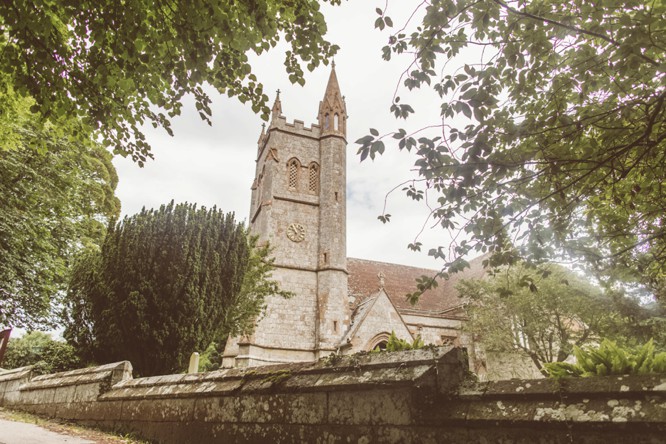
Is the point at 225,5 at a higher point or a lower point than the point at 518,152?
higher

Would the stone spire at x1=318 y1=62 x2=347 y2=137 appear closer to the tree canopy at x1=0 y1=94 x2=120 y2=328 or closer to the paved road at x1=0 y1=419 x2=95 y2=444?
the tree canopy at x1=0 y1=94 x2=120 y2=328

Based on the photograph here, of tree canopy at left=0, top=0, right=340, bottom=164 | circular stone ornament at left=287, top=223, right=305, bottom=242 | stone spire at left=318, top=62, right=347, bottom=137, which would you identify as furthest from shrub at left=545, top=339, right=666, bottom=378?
stone spire at left=318, top=62, right=347, bottom=137

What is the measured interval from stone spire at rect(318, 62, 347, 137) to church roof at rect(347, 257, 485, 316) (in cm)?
915

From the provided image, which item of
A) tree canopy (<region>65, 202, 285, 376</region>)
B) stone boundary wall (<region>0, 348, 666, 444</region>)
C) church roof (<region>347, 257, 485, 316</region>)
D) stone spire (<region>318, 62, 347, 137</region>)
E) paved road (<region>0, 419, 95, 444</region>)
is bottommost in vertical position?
paved road (<region>0, 419, 95, 444</region>)

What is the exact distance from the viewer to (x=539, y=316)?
21391 mm

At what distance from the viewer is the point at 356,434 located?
2916 mm

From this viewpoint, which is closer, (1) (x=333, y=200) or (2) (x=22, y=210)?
(2) (x=22, y=210)

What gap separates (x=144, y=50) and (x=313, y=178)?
2114 cm

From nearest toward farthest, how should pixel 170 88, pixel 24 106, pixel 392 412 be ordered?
pixel 392 412
pixel 170 88
pixel 24 106

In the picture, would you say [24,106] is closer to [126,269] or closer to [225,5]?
[126,269]

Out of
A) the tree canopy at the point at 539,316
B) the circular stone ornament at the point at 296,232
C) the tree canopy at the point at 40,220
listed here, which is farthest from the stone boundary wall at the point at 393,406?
the circular stone ornament at the point at 296,232

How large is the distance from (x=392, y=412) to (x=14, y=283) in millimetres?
16458

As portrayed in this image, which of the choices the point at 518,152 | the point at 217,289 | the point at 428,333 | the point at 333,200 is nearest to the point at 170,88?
the point at 518,152

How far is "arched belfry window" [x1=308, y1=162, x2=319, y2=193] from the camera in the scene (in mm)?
25688
